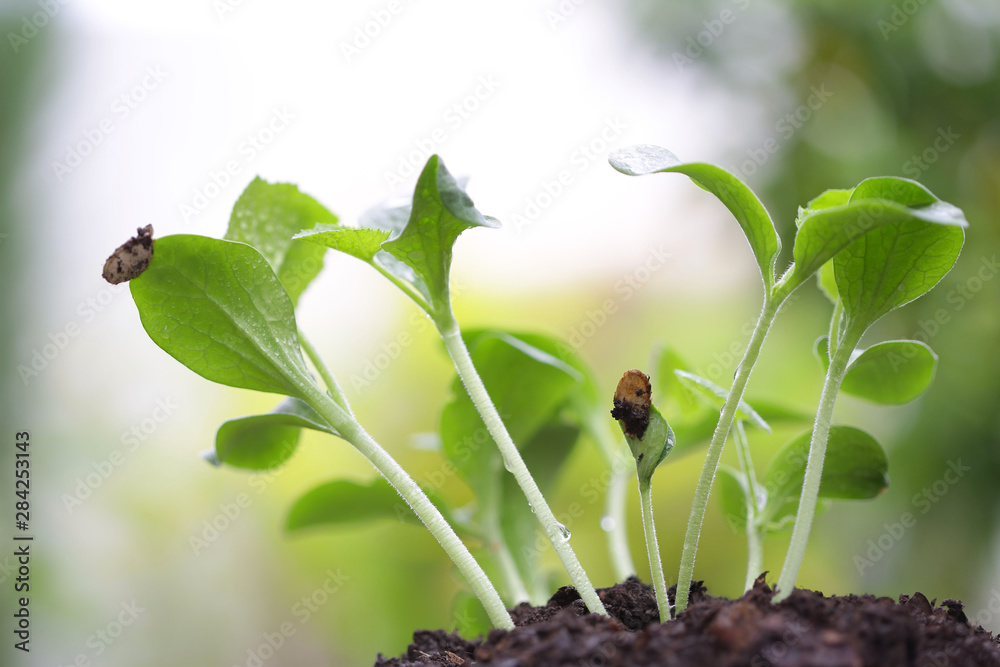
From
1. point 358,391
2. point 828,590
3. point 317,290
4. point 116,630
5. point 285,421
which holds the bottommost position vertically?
point 828,590

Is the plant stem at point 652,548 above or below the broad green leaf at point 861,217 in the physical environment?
below

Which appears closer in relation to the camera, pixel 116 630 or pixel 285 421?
pixel 285 421

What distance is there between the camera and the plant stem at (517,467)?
0.38m

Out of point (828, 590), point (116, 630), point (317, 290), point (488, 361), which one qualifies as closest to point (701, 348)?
point (828, 590)

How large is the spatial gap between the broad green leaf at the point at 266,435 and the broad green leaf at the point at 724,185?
24cm

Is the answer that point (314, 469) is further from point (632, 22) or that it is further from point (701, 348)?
point (632, 22)

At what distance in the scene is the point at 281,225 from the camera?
480 mm

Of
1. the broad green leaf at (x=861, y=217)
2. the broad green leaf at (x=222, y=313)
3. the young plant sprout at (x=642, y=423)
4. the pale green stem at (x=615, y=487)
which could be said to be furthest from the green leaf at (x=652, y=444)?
the pale green stem at (x=615, y=487)

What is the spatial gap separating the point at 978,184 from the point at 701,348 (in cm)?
72

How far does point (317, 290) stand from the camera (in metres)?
1.50

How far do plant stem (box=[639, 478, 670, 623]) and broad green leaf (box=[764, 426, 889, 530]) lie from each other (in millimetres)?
148

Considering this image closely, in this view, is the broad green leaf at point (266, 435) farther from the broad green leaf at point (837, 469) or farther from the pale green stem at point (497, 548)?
the broad green leaf at point (837, 469)

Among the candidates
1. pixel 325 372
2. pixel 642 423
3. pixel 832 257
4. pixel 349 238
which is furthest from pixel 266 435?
pixel 832 257

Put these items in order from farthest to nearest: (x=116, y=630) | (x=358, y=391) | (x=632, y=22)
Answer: (x=632, y=22) → (x=358, y=391) → (x=116, y=630)
